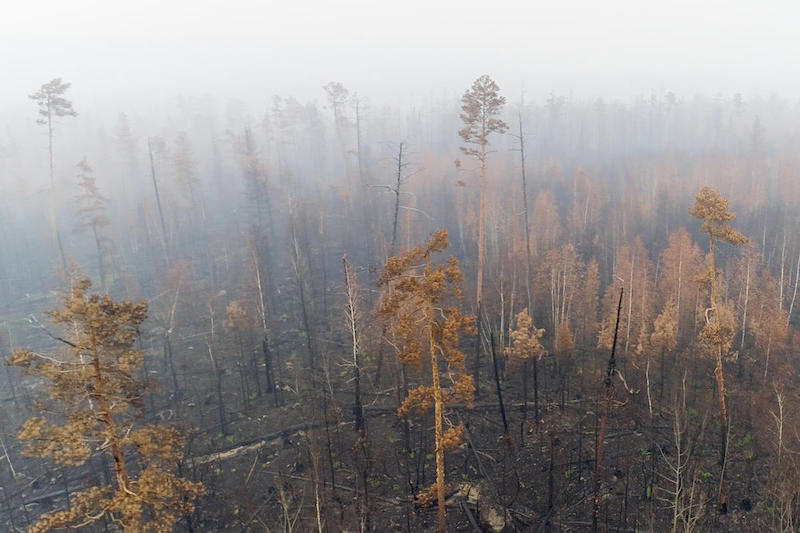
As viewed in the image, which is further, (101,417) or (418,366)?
(418,366)

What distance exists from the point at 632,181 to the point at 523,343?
55.3 metres

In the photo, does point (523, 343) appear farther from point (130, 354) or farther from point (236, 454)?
point (130, 354)

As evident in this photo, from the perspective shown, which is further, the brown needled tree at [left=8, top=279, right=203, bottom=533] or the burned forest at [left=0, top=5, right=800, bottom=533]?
the burned forest at [left=0, top=5, right=800, bottom=533]

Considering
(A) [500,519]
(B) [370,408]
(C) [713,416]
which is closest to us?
(A) [500,519]

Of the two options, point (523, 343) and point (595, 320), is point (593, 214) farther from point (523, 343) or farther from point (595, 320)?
point (523, 343)

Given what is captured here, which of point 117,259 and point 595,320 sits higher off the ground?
point 117,259

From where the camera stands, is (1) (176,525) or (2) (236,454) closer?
(1) (176,525)

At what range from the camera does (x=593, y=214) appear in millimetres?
59469

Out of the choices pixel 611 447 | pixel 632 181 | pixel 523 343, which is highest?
pixel 632 181

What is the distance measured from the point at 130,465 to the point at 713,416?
2914 centimetres

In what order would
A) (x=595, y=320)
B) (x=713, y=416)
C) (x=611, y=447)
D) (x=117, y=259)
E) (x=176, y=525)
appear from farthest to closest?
(x=117, y=259) < (x=595, y=320) < (x=713, y=416) < (x=611, y=447) < (x=176, y=525)

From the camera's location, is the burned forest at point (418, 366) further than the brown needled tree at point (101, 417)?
Yes

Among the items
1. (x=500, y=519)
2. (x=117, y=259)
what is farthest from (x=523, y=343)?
(x=117, y=259)

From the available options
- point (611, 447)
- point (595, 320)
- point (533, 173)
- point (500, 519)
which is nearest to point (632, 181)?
point (533, 173)
